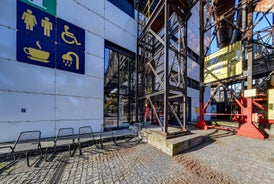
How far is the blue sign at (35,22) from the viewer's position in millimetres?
4988

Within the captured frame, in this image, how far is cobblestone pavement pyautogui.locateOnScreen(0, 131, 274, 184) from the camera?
3.03 m

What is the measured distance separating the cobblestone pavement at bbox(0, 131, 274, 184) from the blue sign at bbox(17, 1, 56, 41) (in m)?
4.49

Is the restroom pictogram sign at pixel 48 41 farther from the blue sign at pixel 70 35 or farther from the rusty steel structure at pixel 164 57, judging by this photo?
the rusty steel structure at pixel 164 57

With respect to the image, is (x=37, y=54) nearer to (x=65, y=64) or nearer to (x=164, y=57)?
(x=65, y=64)

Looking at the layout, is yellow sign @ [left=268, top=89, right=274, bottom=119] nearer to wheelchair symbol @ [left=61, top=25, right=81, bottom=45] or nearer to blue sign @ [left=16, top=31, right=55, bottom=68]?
wheelchair symbol @ [left=61, top=25, right=81, bottom=45]

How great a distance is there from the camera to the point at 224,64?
816cm

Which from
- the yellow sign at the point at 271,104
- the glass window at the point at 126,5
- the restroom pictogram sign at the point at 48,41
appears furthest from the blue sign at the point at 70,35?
the yellow sign at the point at 271,104

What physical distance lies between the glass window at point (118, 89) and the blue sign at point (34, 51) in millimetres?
2815

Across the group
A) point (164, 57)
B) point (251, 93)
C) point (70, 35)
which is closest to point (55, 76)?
point (70, 35)

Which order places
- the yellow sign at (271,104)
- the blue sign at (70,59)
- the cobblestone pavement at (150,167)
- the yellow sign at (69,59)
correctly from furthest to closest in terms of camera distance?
the yellow sign at (271,104)
the yellow sign at (69,59)
the blue sign at (70,59)
the cobblestone pavement at (150,167)

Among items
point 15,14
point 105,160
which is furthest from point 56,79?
point 105,160

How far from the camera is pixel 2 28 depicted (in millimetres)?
4652

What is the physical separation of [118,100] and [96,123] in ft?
6.11

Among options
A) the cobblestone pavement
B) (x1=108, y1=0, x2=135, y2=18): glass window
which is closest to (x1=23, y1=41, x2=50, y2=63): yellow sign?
the cobblestone pavement
